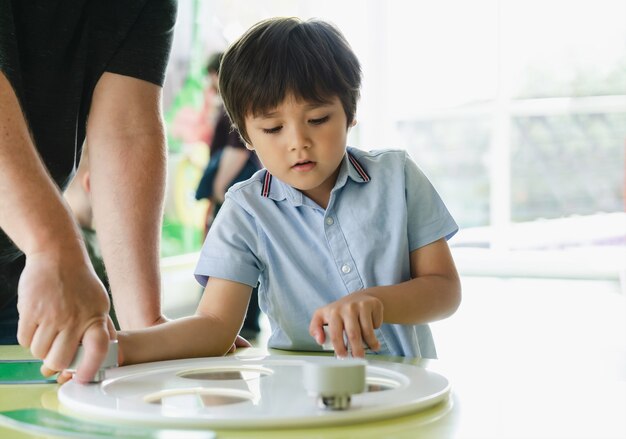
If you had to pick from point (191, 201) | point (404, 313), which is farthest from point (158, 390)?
point (191, 201)

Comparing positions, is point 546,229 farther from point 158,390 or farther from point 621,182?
point 158,390

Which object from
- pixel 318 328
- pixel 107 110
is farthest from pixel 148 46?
pixel 318 328

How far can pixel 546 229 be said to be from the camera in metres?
5.87

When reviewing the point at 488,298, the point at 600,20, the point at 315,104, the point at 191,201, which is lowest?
the point at 488,298

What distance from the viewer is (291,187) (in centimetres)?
126

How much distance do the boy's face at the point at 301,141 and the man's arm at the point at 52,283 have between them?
1.20 ft

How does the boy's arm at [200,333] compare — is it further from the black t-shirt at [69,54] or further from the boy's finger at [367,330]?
the black t-shirt at [69,54]

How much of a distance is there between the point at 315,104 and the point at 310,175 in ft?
0.34

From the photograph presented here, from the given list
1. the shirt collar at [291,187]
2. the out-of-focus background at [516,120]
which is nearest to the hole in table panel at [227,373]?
the shirt collar at [291,187]

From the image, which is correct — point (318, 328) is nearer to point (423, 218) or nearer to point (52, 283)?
point (52, 283)

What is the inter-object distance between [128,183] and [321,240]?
0.30 m

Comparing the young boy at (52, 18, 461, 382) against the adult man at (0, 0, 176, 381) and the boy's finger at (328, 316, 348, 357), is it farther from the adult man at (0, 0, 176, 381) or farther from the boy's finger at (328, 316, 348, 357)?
the boy's finger at (328, 316, 348, 357)

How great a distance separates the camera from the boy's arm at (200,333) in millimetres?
941

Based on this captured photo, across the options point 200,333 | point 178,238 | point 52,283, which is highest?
point 52,283
